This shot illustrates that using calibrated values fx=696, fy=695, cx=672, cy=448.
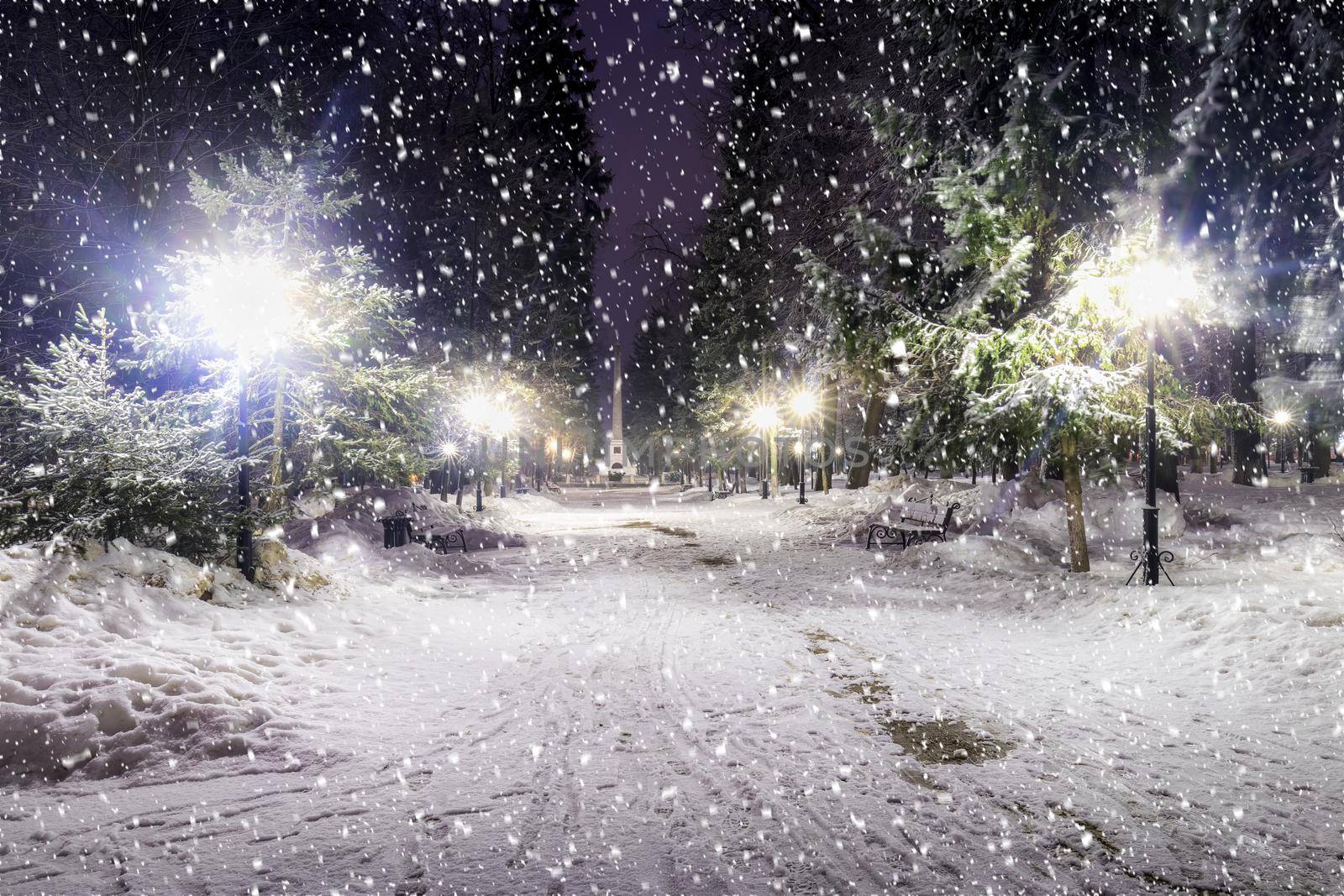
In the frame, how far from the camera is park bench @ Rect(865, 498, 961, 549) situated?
52.9ft

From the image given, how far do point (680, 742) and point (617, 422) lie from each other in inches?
2025

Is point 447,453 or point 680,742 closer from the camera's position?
point 680,742

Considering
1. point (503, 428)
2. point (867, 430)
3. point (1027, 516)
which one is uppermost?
point (503, 428)

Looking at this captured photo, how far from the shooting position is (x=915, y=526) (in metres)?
18.0

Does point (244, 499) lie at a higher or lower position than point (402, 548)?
higher

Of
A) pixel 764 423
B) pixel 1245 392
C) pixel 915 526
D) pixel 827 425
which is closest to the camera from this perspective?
pixel 915 526

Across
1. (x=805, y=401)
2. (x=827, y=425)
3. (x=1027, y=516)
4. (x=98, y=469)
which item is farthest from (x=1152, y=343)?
(x=827, y=425)

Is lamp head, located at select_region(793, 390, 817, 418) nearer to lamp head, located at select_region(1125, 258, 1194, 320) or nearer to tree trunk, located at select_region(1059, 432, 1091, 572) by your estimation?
tree trunk, located at select_region(1059, 432, 1091, 572)

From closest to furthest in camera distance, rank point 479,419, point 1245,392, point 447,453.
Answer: point 479,419 < point 1245,392 < point 447,453

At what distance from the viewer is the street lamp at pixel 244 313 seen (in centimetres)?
919

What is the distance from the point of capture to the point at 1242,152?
9.44 metres

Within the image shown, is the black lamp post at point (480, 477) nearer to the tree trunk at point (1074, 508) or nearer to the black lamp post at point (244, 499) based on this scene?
the black lamp post at point (244, 499)

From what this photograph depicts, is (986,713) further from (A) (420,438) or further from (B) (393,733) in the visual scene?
(A) (420,438)

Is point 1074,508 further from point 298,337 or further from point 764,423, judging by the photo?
point 764,423
